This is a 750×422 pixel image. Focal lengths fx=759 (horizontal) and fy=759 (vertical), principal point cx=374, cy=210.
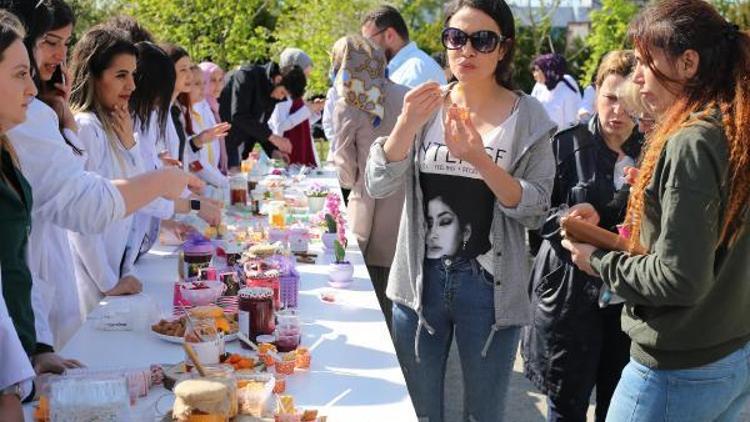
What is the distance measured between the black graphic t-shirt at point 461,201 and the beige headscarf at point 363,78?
112 cm

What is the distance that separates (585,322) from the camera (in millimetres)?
2773

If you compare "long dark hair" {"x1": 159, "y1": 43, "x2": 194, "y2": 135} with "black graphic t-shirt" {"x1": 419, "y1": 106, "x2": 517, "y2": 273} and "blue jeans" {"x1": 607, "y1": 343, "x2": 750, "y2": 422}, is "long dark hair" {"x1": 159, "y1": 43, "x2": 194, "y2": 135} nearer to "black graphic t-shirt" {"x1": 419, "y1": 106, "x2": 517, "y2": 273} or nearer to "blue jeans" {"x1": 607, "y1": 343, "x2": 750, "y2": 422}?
"black graphic t-shirt" {"x1": 419, "y1": 106, "x2": 517, "y2": 273}

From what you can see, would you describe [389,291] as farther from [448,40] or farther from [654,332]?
[654,332]

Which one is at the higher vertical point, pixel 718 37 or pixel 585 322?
pixel 718 37

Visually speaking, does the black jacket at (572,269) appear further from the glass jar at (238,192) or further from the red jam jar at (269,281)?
the glass jar at (238,192)

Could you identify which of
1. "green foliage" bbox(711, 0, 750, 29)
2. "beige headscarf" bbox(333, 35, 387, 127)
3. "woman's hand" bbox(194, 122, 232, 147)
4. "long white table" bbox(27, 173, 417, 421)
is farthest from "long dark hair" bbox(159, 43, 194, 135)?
"green foliage" bbox(711, 0, 750, 29)

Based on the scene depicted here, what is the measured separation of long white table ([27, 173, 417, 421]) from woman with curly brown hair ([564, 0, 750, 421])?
0.59 meters

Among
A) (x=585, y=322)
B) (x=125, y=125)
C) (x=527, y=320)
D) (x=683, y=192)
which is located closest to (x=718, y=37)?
(x=683, y=192)

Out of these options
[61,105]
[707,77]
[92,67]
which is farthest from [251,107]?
[707,77]

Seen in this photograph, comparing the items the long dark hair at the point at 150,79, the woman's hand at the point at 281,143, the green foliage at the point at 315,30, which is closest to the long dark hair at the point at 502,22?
the long dark hair at the point at 150,79

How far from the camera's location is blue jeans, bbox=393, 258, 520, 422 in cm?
245

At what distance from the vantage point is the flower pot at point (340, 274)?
2.90m

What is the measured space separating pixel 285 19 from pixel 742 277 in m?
14.2

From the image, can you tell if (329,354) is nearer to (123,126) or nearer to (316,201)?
(123,126)
